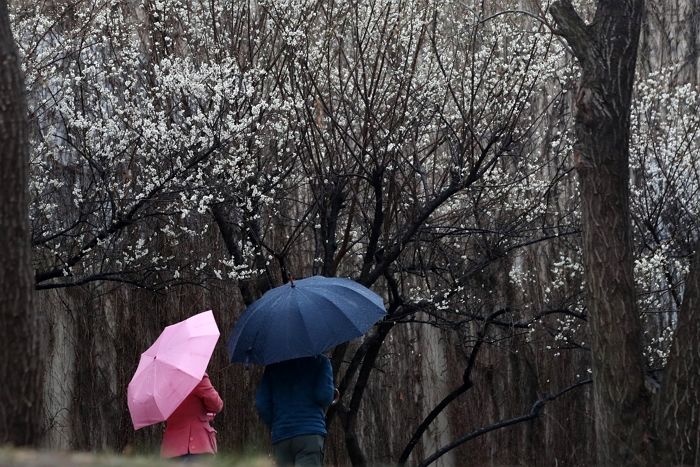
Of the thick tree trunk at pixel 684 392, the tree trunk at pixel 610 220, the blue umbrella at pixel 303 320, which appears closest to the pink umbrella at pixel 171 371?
the blue umbrella at pixel 303 320

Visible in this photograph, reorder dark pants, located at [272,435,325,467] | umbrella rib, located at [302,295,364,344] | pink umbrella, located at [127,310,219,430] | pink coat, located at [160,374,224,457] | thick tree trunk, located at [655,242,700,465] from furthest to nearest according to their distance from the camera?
pink coat, located at [160,374,224,457], pink umbrella, located at [127,310,219,430], umbrella rib, located at [302,295,364,344], dark pants, located at [272,435,325,467], thick tree trunk, located at [655,242,700,465]

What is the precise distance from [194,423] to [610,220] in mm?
3151

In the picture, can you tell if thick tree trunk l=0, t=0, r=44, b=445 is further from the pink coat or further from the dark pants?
the pink coat

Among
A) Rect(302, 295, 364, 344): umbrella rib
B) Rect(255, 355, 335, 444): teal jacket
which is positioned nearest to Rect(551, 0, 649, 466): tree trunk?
Rect(302, 295, 364, 344): umbrella rib

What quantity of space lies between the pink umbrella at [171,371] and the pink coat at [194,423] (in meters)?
0.24

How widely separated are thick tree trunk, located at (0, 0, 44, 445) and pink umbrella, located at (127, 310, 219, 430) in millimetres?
2000

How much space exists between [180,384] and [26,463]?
12.5 feet

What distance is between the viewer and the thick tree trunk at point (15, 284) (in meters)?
4.73

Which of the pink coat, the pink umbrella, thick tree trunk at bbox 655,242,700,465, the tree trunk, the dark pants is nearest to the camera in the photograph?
thick tree trunk at bbox 655,242,700,465

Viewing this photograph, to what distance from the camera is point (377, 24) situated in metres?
9.22

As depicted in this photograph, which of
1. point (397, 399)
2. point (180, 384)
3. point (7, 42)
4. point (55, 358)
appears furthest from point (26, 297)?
point (397, 399)

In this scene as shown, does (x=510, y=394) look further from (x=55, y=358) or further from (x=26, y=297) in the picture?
(x=26, y=297)

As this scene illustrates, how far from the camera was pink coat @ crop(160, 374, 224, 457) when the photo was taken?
716cm

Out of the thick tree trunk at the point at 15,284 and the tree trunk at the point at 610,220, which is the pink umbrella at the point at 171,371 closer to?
the thick tree trunk at the point at 15,284
